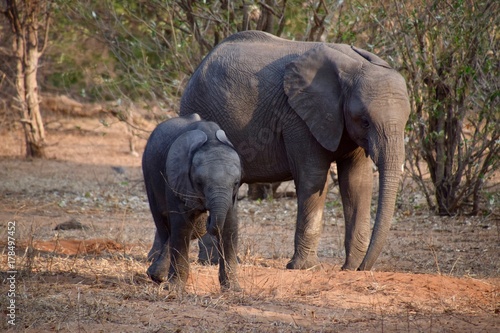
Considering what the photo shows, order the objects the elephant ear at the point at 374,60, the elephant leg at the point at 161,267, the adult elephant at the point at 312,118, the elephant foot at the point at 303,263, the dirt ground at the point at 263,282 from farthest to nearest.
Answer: the elephant foot at the point at 303,263, the elephant ear at the point at 374,60, the adult elephant at the point at 312,118, the elephant leg at the point at 161,267, the dirt ground at the point at 263,282

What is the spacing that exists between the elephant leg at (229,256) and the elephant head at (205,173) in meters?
0.26

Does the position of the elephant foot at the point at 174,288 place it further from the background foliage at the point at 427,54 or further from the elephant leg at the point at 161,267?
the background foliage at the point at 427,54

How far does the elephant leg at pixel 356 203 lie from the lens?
25.2 ft

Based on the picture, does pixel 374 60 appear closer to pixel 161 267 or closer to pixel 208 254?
pixel 208 254

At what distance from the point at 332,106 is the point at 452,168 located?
3755 millimetres

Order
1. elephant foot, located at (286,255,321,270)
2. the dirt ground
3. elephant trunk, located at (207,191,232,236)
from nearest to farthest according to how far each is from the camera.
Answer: the dirt ground → elephant trunk, located at (207,191,232,236) → elephant foot, located at (286,255,321,270)

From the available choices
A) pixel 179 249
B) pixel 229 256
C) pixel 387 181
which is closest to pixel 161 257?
pixel 179 249

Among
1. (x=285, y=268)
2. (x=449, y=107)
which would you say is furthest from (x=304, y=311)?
(x=449, y=107)

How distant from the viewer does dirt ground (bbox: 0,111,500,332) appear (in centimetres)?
535

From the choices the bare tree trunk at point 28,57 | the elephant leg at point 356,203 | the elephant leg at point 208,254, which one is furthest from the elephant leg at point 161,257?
the bare tree trunk at point 28,57

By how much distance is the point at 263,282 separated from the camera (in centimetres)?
663

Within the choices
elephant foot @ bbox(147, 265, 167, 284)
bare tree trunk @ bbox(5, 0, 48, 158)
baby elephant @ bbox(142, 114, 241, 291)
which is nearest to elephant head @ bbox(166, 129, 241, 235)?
baby elephant @ bbox(142, 114, 241, 291)

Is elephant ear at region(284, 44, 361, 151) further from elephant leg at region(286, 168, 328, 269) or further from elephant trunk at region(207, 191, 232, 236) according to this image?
elephant trunk at region(207, 191, 232, 236)

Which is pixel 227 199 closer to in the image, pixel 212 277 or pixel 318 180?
pixel 212 277
